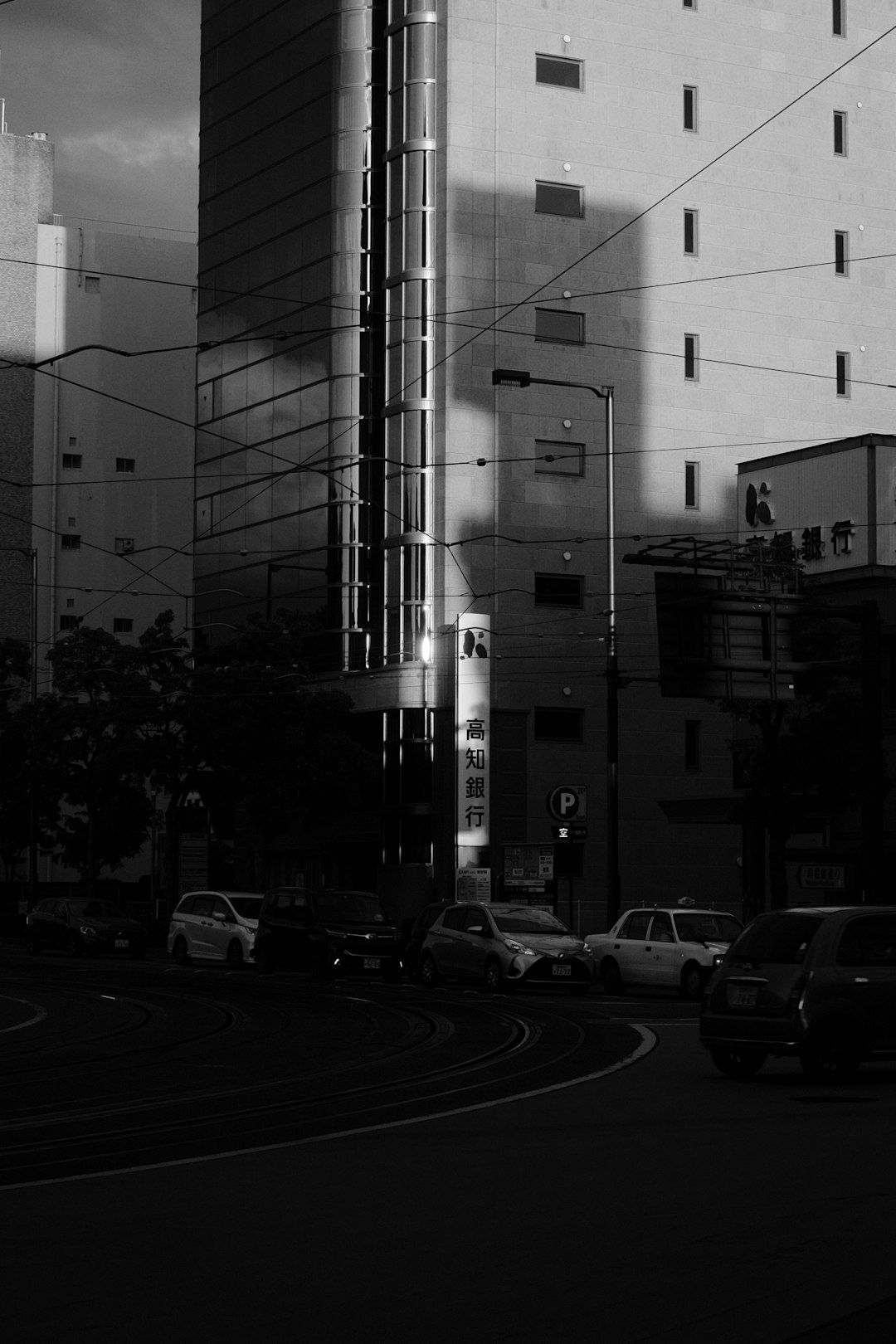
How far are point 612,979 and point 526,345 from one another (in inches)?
1086

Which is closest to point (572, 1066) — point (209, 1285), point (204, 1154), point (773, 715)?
point (204, 1154)

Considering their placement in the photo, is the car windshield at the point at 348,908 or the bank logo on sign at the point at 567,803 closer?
the car windshield at the point at 348,908

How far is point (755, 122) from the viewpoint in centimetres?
6259

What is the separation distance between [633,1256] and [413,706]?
47326 millimetres

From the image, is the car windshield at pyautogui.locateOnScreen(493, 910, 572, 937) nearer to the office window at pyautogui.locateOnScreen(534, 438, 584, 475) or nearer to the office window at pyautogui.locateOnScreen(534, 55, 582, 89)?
the office window at pyautogui.locateOnScreen(534, 438, 584, 475)

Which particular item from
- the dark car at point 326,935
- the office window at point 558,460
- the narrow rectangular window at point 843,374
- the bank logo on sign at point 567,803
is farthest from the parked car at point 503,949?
the narrow rectangular window at point 843,374

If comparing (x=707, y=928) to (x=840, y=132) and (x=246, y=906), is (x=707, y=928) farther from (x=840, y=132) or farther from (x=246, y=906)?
(x=840, y=132)

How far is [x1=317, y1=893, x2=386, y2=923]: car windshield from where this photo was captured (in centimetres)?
3981

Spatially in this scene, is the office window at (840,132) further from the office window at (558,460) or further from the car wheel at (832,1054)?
the car wheel at (832,1054)

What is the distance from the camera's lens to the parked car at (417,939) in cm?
3650

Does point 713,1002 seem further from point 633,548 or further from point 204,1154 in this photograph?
point 633,548

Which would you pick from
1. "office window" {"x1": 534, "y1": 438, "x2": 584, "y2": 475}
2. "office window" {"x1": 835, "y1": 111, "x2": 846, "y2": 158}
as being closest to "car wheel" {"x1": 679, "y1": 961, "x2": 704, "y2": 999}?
"office window" {"x1": 534, "y1": 438, "x2": 584, "y2": 475}

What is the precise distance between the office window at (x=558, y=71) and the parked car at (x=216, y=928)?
2759 cm

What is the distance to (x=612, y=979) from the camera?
34.4 metres
